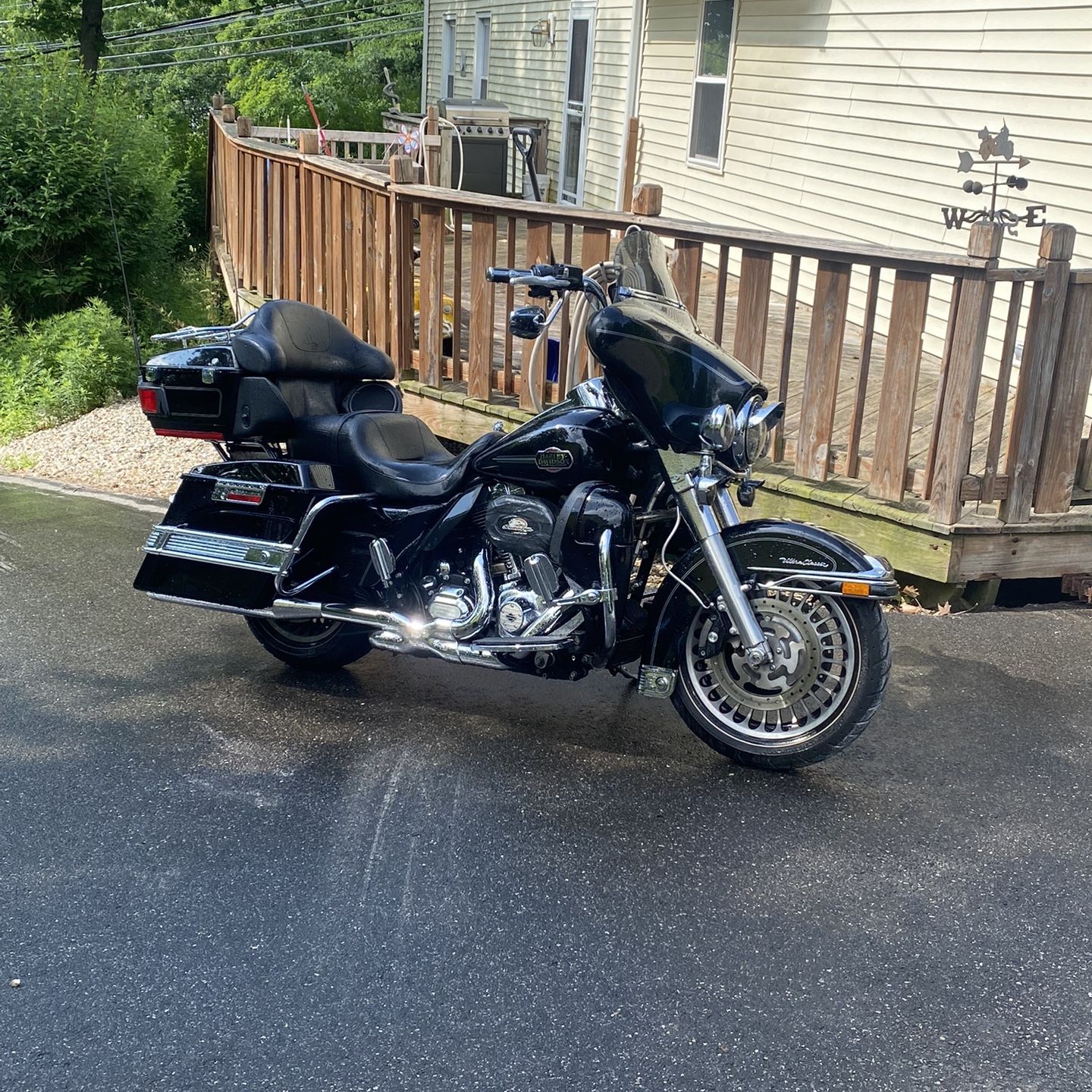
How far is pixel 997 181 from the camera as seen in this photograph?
7.89 meters

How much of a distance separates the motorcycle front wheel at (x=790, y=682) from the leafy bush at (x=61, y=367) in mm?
7878

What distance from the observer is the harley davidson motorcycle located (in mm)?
3641

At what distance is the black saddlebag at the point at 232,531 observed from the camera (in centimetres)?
425

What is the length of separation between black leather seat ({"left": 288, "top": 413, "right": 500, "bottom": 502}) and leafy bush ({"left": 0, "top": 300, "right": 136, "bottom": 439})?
21.9 ft

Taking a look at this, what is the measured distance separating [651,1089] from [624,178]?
12.5m

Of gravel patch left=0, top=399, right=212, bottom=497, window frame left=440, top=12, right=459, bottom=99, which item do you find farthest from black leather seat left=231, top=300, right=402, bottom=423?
window frame left=440, top=12, right=459, bottom=99

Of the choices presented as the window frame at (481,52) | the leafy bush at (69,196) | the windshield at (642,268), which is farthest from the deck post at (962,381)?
the window frame at (481,52)

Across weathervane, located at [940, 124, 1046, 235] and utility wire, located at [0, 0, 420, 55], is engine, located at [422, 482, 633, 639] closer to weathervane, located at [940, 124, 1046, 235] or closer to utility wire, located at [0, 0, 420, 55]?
weathervane, located at [940, 124, 1046, 235]

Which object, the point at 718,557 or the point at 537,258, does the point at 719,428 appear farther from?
the point at 537,258

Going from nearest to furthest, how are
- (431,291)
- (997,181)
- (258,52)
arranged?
(431,291)
(997,181)
(258,52)

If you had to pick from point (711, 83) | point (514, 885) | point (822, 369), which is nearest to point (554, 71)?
point (711, 83)

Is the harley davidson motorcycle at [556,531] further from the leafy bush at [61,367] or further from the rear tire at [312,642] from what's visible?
the leafy bush at [61,367]

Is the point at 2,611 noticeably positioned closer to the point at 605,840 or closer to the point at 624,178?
the point at 605,840

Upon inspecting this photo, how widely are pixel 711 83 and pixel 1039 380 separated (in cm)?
835
